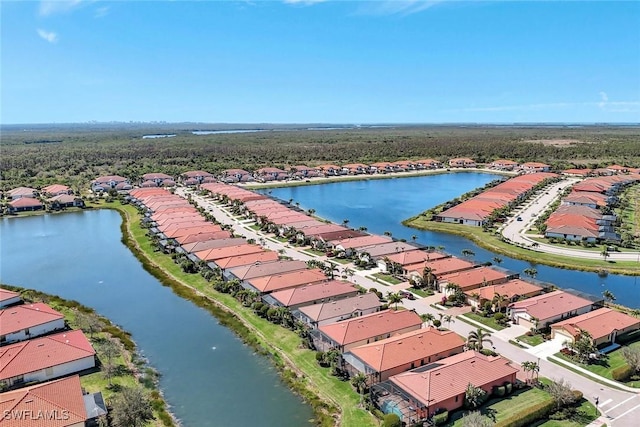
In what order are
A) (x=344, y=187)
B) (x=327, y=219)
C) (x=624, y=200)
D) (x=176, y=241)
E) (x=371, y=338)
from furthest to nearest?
(x=344, y=187) → (x=624, y=200) → (x=327, y=219) → (x=176, y=241) → (x=371, y=338)

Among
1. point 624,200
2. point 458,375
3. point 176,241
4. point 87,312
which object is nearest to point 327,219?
point 176,241

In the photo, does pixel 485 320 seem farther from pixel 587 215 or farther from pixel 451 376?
pixel 587 215

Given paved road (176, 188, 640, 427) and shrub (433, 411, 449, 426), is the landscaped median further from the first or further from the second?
paved road (176, 188, 640, 427)

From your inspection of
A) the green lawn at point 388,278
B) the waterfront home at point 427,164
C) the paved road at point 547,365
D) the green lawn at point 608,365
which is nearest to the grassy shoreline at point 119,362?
the paved road at point 547,365

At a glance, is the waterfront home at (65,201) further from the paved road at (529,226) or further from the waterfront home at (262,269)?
the paved road at (529,226)

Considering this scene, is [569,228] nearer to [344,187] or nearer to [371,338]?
[371,338]

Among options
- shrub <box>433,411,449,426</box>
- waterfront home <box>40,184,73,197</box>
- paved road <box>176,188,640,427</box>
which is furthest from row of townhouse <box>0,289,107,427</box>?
waterfront home <box>40,184,73,197</box>
